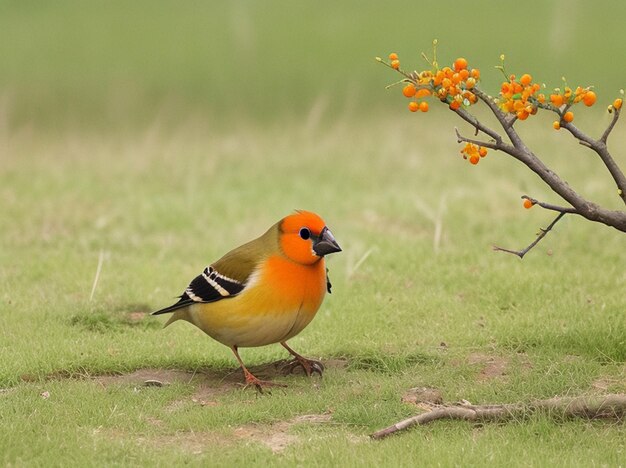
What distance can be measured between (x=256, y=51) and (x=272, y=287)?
11.8 meters

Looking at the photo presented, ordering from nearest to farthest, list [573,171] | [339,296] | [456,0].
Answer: [339,296] < [573,171] < [456,0]

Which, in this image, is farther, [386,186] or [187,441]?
[386,186]

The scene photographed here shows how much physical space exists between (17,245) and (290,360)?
467 cm

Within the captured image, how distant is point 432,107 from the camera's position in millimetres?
17344

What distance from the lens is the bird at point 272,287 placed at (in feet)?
24.4

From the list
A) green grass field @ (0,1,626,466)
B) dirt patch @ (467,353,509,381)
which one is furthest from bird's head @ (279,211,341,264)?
dirt patch @ (467,353,509,381)

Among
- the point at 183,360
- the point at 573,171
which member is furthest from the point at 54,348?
the point at 573,171

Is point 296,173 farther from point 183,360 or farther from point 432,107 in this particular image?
point 183,360

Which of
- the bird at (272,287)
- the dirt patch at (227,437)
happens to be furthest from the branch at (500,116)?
the dirt patch at (227,437)

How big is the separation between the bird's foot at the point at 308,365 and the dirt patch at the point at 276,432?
80cm

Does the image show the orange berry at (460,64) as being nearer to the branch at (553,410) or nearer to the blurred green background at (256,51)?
the branch at (553,410)

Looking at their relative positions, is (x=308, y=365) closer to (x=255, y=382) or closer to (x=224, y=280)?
(x=255, y=382)

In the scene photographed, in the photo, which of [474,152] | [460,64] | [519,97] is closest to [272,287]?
[474,152]

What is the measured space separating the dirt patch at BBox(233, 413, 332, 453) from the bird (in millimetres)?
680
